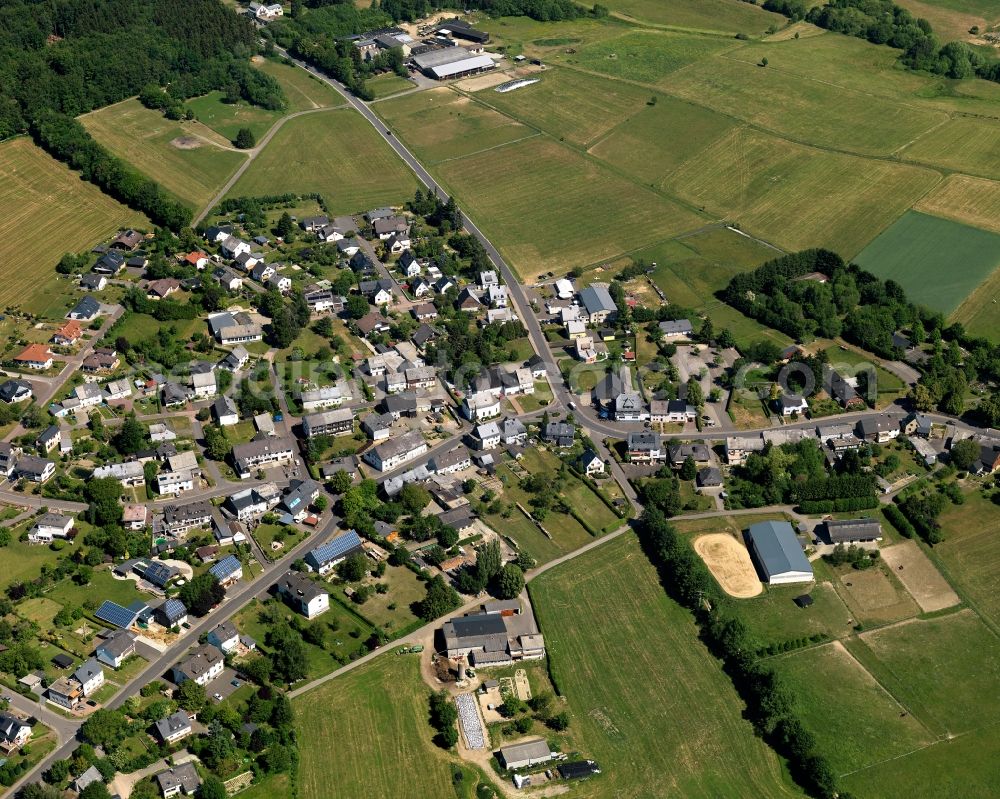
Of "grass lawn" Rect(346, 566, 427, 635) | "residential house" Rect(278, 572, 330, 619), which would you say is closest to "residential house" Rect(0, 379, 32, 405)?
"residential house" Rect(278, 572, 330, 619)

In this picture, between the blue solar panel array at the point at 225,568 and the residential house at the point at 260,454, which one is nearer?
the blue solar panel array at the point at 225,568

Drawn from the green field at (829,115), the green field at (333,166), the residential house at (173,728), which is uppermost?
the residential house at (173,728)

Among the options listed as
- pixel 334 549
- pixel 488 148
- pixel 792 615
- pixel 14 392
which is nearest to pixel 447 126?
pixel 488 148

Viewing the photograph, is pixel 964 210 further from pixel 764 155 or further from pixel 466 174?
pixel 466 174

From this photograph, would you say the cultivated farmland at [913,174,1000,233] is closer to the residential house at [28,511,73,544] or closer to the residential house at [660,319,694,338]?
the residential house at [660,319,694,338]

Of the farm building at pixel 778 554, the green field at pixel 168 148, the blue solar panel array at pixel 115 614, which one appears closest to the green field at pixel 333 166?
the green field at pixel 168 148

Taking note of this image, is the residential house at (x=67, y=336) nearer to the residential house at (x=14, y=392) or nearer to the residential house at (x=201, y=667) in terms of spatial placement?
the residential house at (x=14, y=392)

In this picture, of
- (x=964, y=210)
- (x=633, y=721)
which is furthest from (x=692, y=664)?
(x=964, y=210)
